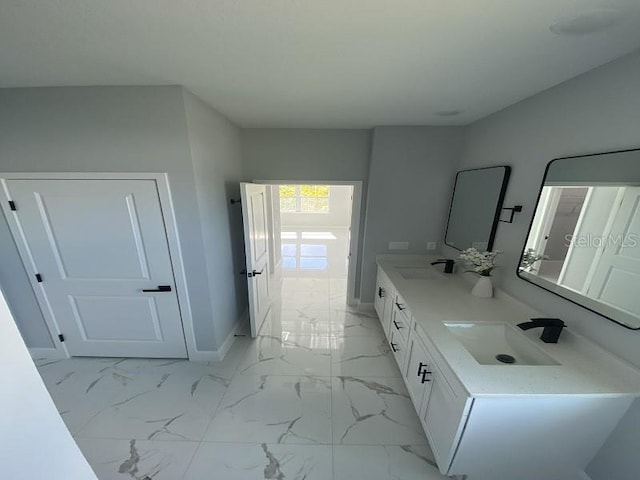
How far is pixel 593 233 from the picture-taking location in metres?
1.27

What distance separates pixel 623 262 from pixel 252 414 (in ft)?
8.14

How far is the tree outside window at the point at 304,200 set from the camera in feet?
27.6

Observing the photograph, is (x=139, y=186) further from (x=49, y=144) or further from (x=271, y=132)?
(x=271, y=132)

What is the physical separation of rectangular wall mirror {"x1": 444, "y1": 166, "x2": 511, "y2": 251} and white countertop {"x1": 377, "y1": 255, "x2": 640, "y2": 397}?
575mm

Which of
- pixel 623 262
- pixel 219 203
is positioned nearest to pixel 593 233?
pixel 623 262

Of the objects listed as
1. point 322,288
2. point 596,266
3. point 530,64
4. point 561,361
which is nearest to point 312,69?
point 530,64

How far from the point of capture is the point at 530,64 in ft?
4.04

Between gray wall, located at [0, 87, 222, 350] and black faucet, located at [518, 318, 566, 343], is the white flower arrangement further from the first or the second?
gray wall, located at [0, 87, 222, 350]

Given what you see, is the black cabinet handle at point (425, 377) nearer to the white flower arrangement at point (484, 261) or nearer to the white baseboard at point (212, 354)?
the white flower arrangement at point (484, 261)

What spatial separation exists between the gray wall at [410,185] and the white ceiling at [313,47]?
30.1 inches

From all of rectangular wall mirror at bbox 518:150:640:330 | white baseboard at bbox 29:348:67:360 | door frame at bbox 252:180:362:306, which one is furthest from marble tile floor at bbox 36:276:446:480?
rectangular wall mirror at bbox 518:150:640:330

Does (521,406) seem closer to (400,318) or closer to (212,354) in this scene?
(400,318)

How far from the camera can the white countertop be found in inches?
42.3

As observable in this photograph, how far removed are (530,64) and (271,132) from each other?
2.29m
